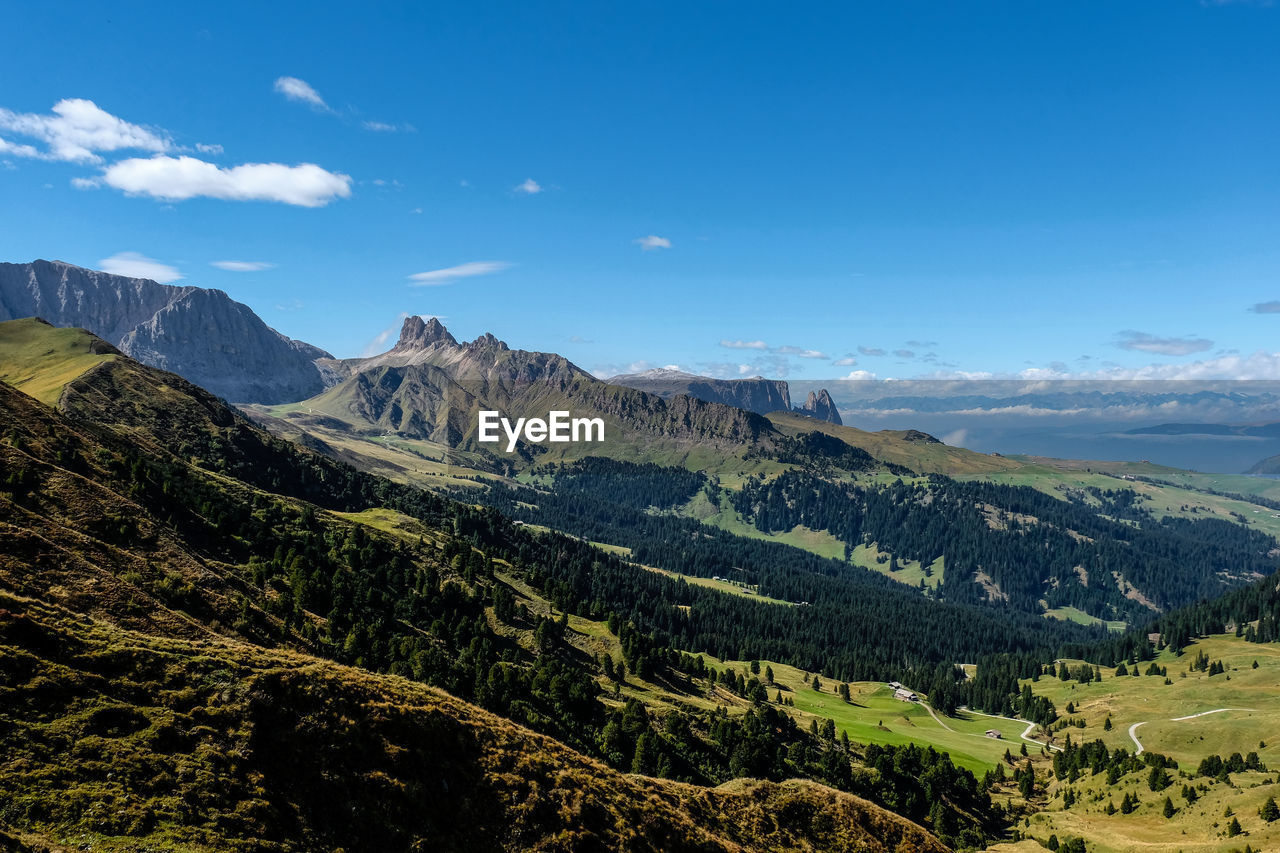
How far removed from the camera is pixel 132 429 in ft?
583

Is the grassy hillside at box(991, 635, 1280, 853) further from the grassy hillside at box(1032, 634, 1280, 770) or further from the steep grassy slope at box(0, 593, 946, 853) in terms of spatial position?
the steep grassy slope at box(0, 593, 946, 853)

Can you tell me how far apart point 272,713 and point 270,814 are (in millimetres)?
6432

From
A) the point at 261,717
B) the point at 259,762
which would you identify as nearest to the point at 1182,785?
the point at 259,762

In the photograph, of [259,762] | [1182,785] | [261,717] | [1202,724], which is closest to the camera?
[259,762]

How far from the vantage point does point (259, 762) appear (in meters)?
36.8

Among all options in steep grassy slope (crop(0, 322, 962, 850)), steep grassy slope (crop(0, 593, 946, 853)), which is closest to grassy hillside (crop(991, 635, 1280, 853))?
steep grassy slope (crop(0, 322, 962, 850))

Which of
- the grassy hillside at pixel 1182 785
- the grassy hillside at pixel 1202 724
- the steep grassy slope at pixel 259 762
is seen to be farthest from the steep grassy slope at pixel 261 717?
the grassy hillside at pixel 1202 724

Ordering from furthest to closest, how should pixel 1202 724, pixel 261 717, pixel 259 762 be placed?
pixel 1202 724
pixel 261 717
pixel 259 762

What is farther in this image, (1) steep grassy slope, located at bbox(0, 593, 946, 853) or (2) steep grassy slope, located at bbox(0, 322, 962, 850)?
(2) steep grassy slope, located at bbox(0, 322, 962, 850)

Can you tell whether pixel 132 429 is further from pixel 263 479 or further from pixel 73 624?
pixel 73 624

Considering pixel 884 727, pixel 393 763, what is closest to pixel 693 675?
pixel 884 727

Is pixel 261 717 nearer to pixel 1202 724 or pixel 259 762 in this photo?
pixel 259 762

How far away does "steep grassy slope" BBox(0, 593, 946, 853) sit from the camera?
31.0 meters

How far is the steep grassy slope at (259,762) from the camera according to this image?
31.0 meters
